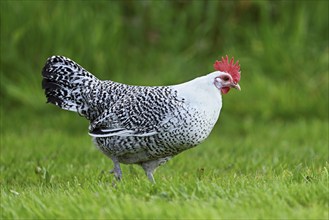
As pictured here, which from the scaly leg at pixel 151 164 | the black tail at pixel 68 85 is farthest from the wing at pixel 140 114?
the scaly leg at pixel 151 164

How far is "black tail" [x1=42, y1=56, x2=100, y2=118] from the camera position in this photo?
22.6 feet

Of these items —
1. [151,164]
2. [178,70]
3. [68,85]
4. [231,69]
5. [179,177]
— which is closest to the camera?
[179,177]

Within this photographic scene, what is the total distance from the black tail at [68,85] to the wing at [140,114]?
0.28m

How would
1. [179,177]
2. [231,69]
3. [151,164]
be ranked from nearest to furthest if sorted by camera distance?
1. [179,177]
2. [231,69]
3. [151,164]

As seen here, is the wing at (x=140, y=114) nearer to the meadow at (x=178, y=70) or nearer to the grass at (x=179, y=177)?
the grass at (x=179, y=177)

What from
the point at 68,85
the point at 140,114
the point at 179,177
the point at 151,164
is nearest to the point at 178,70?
the point at 68,85

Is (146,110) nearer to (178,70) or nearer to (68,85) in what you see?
(68,85)

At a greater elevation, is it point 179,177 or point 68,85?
point 68,85

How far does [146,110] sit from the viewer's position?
21.0 feet

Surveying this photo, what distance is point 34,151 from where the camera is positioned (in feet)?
28.7

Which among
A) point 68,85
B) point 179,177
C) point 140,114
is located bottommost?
point 179,177

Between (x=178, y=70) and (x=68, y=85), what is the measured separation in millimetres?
5332

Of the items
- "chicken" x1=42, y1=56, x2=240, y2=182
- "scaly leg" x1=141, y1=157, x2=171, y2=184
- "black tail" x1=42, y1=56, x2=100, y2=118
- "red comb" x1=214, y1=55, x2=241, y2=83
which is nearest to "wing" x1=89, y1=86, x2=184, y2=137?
"chicken" x1=42, y1=56, x2=240, y2=182

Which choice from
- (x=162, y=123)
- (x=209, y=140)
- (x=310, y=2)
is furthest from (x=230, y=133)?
(x=162, y=123)
